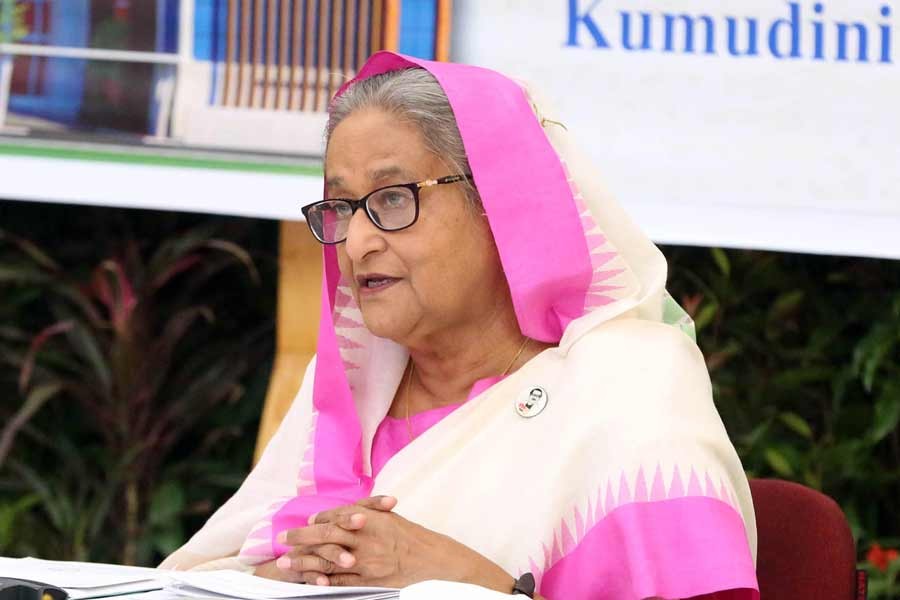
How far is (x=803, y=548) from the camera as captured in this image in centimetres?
181

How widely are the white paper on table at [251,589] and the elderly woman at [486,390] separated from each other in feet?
0.59

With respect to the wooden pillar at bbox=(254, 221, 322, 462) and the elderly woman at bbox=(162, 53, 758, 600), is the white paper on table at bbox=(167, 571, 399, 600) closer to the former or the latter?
the elderly woman at bbox=(162, 53, 758, 600)

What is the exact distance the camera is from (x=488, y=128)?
1.86 meters

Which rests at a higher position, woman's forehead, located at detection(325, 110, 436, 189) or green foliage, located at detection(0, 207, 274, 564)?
woman's forehead, located at detection(325, 110, 436, 189)

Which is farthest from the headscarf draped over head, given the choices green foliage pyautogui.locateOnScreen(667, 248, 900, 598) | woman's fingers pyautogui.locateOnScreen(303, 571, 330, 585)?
green foliage pyautogui.locateOnScreen(667, 248, 900, 598)

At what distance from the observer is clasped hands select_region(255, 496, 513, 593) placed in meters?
1.58

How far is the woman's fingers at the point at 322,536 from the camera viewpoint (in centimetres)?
161

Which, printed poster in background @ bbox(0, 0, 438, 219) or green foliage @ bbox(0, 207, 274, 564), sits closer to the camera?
printed poster in background @ bbox(0, 0, 438, 219)

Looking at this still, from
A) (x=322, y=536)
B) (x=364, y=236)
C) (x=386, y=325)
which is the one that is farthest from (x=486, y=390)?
(x=322, y=536)

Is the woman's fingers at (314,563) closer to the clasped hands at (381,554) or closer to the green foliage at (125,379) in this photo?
the clasped hands at (381,554)

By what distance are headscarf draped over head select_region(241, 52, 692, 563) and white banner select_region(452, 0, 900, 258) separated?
0.95 m

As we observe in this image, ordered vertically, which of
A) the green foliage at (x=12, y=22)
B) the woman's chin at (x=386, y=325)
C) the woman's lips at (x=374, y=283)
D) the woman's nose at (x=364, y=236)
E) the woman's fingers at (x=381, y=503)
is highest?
the green foliage at (x=12, y=22)

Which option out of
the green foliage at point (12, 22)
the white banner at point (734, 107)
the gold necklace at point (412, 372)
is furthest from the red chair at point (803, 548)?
the green foliage at point (12, 22)

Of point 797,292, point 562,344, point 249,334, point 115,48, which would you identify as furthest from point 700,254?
point 562,344
